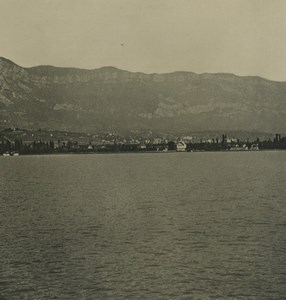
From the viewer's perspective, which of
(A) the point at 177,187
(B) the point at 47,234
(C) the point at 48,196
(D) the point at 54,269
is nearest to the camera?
(D) the point at 54,269

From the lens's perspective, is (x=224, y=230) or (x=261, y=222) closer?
(x=224, y=230)

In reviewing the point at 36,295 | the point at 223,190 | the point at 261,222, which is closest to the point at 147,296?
the point at 36,295

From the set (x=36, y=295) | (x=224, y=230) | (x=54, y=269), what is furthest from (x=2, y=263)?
(x=224, y=230)

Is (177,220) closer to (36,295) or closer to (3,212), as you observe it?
(3,212)

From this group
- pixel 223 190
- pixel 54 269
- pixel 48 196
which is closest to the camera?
pixel 54 269

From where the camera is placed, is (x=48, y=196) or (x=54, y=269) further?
(x=48, y=196)

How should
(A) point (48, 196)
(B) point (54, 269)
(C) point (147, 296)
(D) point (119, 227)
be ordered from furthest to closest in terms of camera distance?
(A) point (48, 196) < (D) point (119, 227) < (B) point (54, 269) < (C) point (147, 296)

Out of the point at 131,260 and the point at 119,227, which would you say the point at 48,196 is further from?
the point at 131,260

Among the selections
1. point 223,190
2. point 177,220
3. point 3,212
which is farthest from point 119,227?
point 223,190

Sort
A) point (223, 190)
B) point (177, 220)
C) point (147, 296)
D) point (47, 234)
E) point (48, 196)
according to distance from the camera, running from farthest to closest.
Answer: point (223, 190), point (48, 196), point (177, 220), point (47, 234), point (147, 296)
